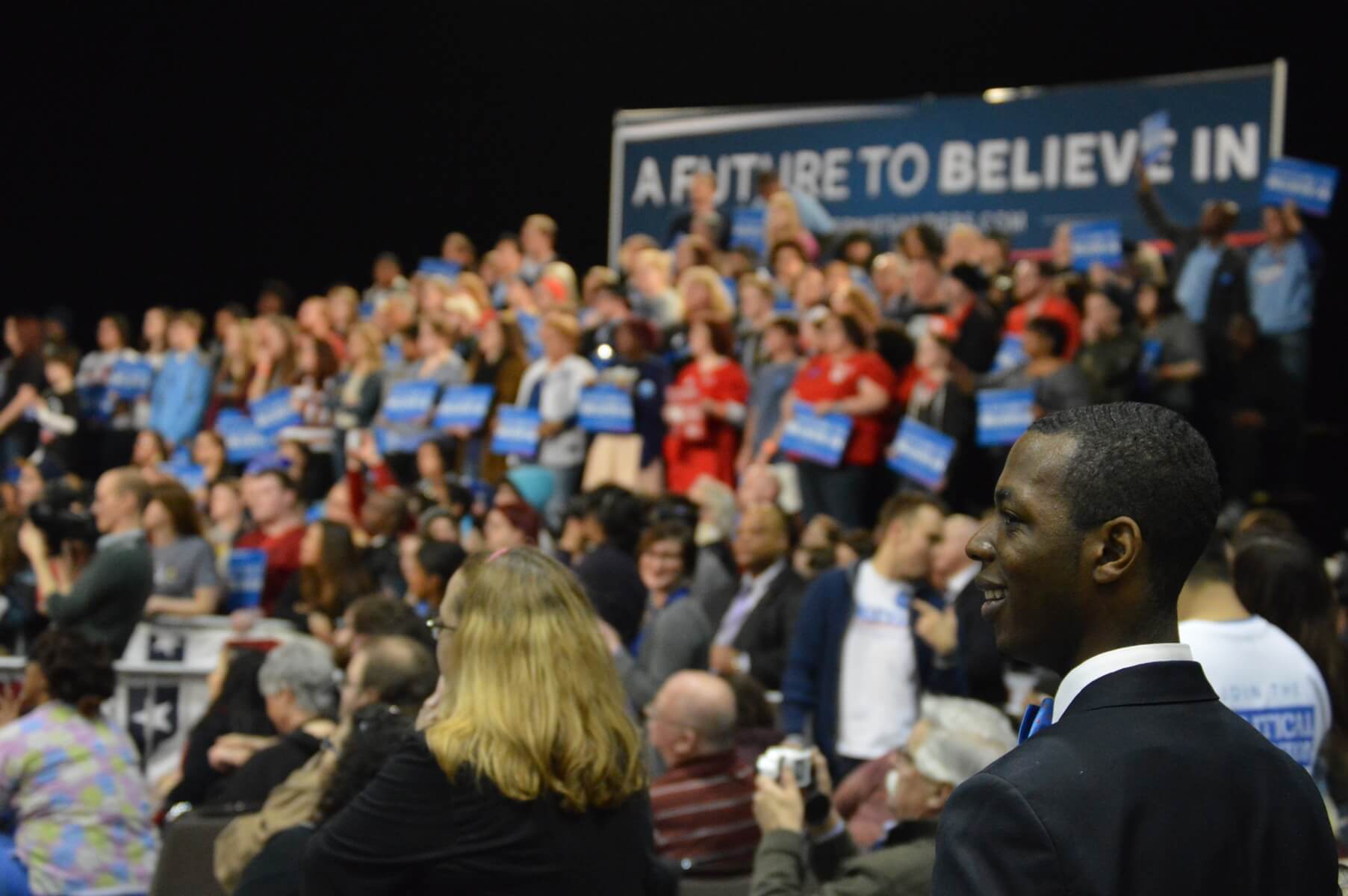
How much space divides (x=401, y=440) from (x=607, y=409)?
1.43m

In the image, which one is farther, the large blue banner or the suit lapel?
the large blue banner

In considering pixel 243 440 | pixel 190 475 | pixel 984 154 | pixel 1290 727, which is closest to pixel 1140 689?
pixel 1290 727

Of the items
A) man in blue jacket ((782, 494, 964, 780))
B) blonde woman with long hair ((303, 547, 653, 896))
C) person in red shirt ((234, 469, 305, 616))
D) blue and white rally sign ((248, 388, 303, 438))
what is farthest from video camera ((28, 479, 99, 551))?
blonde woman with long hair ((303, 547, 653, 896))

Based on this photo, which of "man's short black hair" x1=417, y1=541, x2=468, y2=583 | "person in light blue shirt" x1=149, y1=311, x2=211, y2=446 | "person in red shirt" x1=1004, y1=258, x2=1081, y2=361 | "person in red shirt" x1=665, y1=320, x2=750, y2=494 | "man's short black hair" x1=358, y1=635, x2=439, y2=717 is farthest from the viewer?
"person in light blue shirt" x1=149, y1=311, x2=211, y2=446

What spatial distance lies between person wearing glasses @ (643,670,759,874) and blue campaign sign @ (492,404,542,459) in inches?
202

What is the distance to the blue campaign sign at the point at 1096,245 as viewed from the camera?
9727mm

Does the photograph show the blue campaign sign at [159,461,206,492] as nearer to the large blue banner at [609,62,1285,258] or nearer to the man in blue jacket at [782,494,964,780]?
the large blue banner at [609,62,1285,258]

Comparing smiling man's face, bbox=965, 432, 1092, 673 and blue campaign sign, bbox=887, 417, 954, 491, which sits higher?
smiling man's face, bbox=965, 432, 1092, 673

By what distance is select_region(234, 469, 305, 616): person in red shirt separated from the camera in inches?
309

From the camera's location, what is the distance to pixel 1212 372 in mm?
9172

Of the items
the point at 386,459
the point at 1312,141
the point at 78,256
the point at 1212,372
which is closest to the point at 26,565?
the point at 386,459

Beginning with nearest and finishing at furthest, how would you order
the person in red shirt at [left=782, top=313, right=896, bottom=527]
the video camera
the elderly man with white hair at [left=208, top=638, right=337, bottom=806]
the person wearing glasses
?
the person wearing glasses, the elderly man with white hair at [left=208, top=638, right=337, bottom=806], the video camera, the person in red shirt at [left=782, top=313, right=896, bottom=527]

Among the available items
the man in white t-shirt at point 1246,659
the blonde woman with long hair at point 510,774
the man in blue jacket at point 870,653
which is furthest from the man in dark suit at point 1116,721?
the man in blue jacket at point 870,653

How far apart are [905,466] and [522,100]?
9.60m
